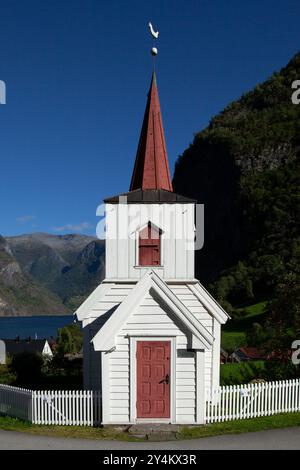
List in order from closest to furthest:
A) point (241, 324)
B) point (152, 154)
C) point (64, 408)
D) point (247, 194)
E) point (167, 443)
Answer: point (167, 443), point (64, 408), point (152, 154), point (241, 324), point (247, 194)

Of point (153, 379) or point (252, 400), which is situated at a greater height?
point (153, 379)

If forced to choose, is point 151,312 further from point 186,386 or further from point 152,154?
point 152,154

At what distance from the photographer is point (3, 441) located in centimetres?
1242

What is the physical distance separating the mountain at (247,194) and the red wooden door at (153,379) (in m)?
71.9

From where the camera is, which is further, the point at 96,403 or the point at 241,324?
the point at 241,324

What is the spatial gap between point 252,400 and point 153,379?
367 cm

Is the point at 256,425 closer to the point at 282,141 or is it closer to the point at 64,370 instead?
the point at 64,370

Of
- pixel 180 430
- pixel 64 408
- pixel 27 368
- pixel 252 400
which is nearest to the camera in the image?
pixel 180 430

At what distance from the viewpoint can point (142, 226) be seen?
16.6 m

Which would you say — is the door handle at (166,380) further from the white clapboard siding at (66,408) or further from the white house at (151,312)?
the white clapboard siding at (66,408)

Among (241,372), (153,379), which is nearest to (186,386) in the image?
(153,379)

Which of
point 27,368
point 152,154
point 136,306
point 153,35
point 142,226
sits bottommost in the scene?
point 27,368

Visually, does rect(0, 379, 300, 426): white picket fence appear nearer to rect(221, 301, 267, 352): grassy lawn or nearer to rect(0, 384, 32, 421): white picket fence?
rect(0, 384, 32, 421): white picket fence

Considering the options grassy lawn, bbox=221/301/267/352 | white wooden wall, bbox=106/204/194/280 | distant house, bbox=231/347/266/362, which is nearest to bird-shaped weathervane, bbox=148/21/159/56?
white wooden wall, bbox=106/204/194/280
